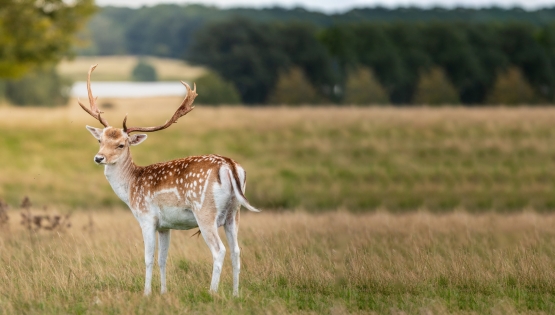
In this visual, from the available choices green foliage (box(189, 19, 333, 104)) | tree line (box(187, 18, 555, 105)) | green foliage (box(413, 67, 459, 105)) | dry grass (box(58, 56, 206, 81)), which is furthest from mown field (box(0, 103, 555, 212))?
dry grass (box(58, 56, 206, 81))

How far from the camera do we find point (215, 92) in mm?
51219

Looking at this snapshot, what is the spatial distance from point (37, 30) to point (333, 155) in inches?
424

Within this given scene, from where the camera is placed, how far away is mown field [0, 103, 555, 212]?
19.7m

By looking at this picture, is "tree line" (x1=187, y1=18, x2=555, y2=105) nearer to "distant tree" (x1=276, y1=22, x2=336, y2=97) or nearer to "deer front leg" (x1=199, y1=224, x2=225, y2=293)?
"distant tree" (x1=276, y1=22, x2=336, y2=97)

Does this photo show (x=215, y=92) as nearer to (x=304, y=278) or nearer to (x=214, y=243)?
(x=304, y=278)

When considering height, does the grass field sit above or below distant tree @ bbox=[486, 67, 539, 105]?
above

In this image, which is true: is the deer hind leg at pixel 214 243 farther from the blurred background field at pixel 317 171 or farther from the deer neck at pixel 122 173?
the deer neck at pixel 122 173

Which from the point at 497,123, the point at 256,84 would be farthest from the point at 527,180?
the point at 256,84

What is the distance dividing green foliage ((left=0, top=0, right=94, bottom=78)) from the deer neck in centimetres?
1887

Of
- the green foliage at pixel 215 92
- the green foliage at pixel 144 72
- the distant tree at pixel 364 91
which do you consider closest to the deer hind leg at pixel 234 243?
the distant tree at pixel 364 91

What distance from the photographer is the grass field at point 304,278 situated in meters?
7.34

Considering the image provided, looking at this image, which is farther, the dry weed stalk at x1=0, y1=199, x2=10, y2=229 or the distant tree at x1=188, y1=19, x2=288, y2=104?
the distant tree at x1=188, y1=19, x2=288, y2=104

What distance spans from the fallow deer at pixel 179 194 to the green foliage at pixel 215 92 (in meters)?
42.1

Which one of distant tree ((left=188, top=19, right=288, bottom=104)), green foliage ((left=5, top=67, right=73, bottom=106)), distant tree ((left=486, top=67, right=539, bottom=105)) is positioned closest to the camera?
distant tree ((left=486, top=67, right=539, bottom=105))
